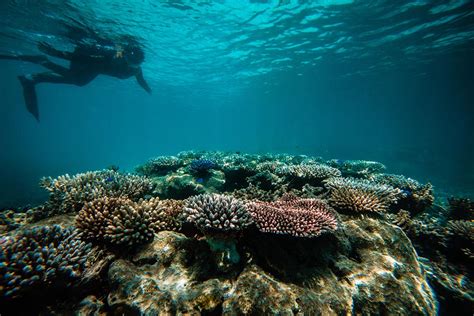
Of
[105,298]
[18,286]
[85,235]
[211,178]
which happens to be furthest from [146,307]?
[211,178]

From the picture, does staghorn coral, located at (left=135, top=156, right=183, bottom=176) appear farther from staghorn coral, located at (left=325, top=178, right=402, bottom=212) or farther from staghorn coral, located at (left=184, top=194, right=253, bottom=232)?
staghorn coral, located at (left=325, top=178, right=402, bottom=212)

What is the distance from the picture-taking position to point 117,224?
3.43 meters

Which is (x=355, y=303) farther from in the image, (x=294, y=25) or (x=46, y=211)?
(x=294, y=25)

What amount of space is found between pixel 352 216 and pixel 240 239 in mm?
2601

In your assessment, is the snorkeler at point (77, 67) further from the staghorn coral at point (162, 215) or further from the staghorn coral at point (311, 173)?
the staghorn coral at point (311, 173)

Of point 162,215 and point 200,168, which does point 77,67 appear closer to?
point 200,168

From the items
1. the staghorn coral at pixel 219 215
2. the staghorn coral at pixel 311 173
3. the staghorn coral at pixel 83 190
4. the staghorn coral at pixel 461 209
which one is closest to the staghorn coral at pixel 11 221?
the staghorn coral at pixel 83 190

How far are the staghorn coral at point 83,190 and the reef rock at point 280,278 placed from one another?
249cm

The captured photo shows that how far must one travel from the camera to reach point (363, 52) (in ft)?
90.5

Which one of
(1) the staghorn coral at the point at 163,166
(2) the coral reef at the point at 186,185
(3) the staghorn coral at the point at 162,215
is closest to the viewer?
(3) the staghorn coral at the point at 162,215

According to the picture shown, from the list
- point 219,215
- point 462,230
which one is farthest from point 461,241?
point 219,215

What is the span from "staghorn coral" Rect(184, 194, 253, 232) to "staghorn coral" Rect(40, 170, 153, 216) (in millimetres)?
2998

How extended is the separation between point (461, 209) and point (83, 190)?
38.8ft

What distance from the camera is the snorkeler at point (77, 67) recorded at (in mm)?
13828
